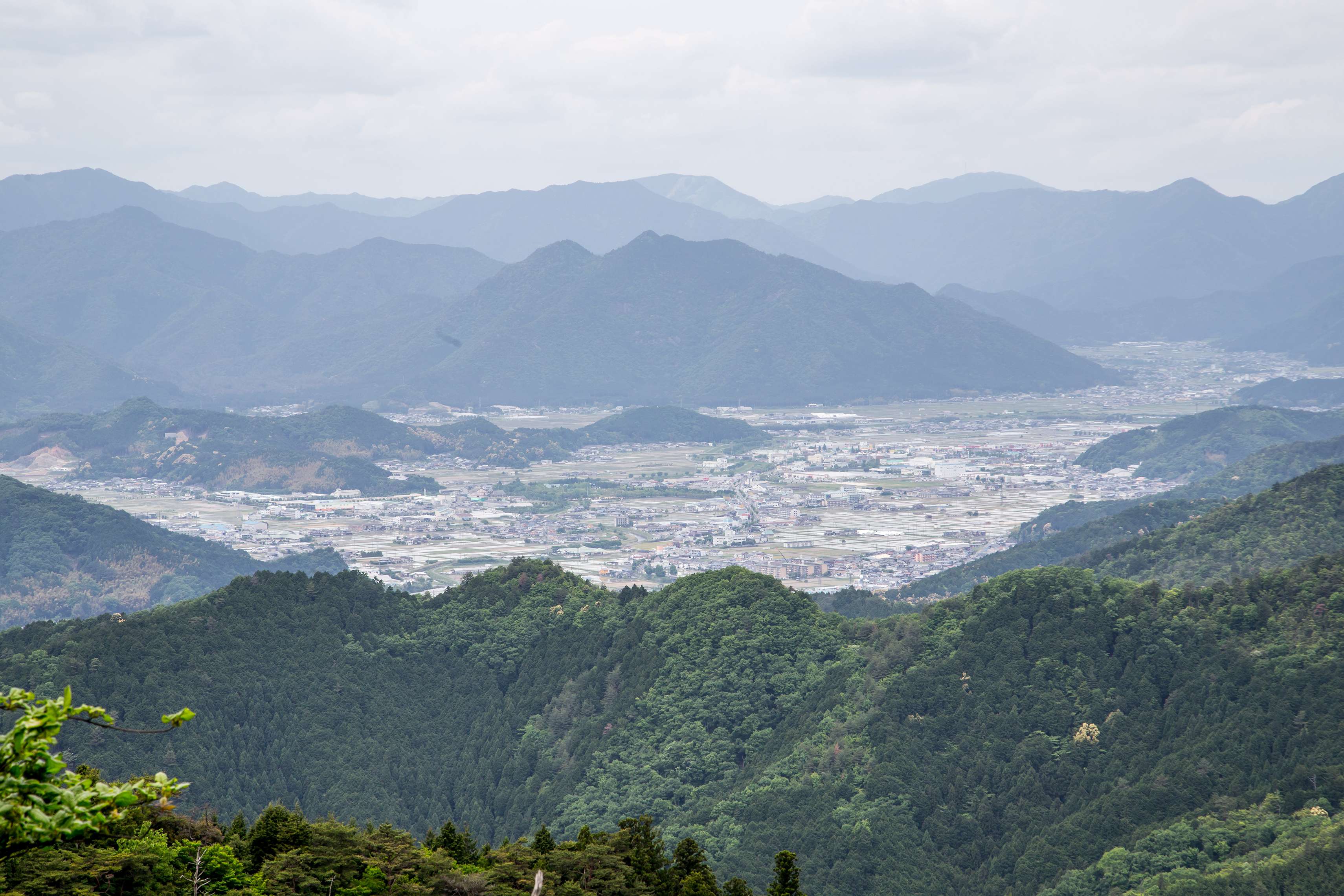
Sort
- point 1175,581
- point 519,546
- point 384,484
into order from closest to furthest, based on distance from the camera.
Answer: point 1175,581 → point 519,546 → point 384,484

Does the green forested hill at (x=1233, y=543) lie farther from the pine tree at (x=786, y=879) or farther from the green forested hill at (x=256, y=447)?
the green forested hill at (x=256, y=447)

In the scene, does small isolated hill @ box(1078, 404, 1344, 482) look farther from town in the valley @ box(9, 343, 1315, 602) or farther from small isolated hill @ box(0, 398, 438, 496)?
small isolated hill @ box(0, 398, 438, 496)

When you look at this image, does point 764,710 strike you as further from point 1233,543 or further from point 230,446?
point 230,446

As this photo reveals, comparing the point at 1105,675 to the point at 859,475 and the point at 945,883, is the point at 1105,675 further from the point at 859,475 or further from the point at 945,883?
the point at 859,475

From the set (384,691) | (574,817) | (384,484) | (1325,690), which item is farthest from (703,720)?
(384,484)

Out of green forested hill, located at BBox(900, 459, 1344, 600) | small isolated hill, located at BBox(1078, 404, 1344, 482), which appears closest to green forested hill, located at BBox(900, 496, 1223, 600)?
green forested hill, located at BBox(900, 459, 1344, 600)

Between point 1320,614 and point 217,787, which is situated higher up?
point 1320,614
